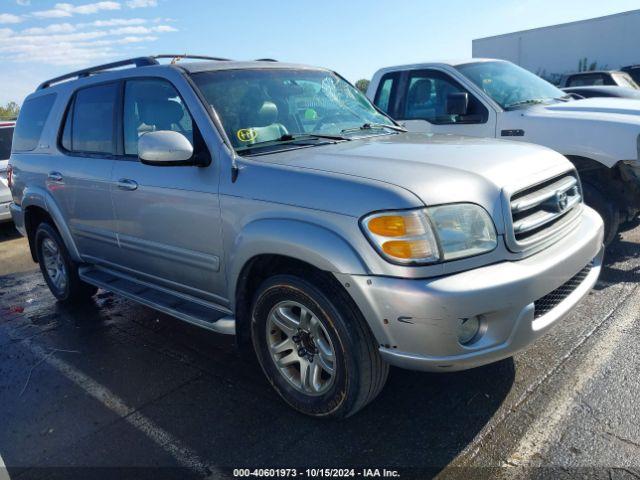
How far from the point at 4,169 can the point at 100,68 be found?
15.7 ft

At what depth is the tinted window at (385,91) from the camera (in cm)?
649

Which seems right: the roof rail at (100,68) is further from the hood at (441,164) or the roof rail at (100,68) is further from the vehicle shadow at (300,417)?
the vehicle shadow at (300,417)

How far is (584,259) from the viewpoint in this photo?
2.99m

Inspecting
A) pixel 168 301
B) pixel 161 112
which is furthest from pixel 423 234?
pixel 161 112

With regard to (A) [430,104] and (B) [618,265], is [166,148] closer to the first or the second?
(A) [430,104]

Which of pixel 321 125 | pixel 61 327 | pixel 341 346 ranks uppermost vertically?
pixel 321 125

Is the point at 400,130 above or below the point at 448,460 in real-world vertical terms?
above

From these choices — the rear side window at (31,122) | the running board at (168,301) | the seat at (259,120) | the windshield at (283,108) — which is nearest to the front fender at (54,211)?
the running board at (168,301)

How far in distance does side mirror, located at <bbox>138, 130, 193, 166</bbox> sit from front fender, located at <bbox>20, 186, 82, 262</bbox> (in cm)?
197

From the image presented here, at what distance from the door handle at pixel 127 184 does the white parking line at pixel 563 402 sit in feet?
A: 9.20

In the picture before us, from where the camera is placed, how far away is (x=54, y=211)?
4707 millimetres

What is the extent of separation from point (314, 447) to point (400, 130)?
7.70 feet

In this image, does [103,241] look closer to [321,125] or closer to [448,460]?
[321,125]

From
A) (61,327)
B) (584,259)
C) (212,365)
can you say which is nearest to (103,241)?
(61,327)
